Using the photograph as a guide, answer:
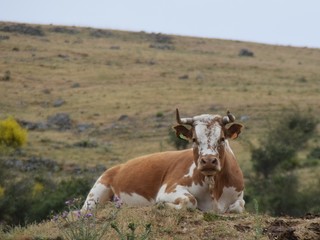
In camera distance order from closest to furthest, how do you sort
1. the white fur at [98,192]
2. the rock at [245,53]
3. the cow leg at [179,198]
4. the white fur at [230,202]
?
the cow leg at [179,198], the white fur at [230,202], the white fur at [98,192], the rock at [245,53]

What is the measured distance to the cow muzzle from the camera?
39.1 ft

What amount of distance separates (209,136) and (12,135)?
6081 centimetres

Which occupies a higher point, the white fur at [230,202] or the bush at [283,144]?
the white fur at [230,202]

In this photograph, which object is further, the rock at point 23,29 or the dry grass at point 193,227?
the rock at point 23,29

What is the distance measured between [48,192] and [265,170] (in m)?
16.5

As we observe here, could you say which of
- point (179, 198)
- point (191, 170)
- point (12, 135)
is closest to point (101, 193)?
point (191, 170)

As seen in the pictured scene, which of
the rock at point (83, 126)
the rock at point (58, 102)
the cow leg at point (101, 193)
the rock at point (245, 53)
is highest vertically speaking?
the cow leg at point (101, 193)

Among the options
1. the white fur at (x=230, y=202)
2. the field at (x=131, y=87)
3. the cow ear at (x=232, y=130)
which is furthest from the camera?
the field at (x=131, y=87)

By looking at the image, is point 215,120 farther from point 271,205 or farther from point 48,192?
point 48,192

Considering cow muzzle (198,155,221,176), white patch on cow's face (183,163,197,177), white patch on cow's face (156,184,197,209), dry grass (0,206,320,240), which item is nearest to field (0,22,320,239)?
white patch on cow's face (183,163,197,177)

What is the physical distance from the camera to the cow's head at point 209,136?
12.0m

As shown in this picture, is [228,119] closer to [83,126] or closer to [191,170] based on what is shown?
[191,170]

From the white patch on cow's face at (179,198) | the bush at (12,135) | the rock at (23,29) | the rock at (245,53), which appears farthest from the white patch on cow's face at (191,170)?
the rock at (23,29)

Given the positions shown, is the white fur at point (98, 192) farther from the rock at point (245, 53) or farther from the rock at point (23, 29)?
the rock at point (23, 29)
